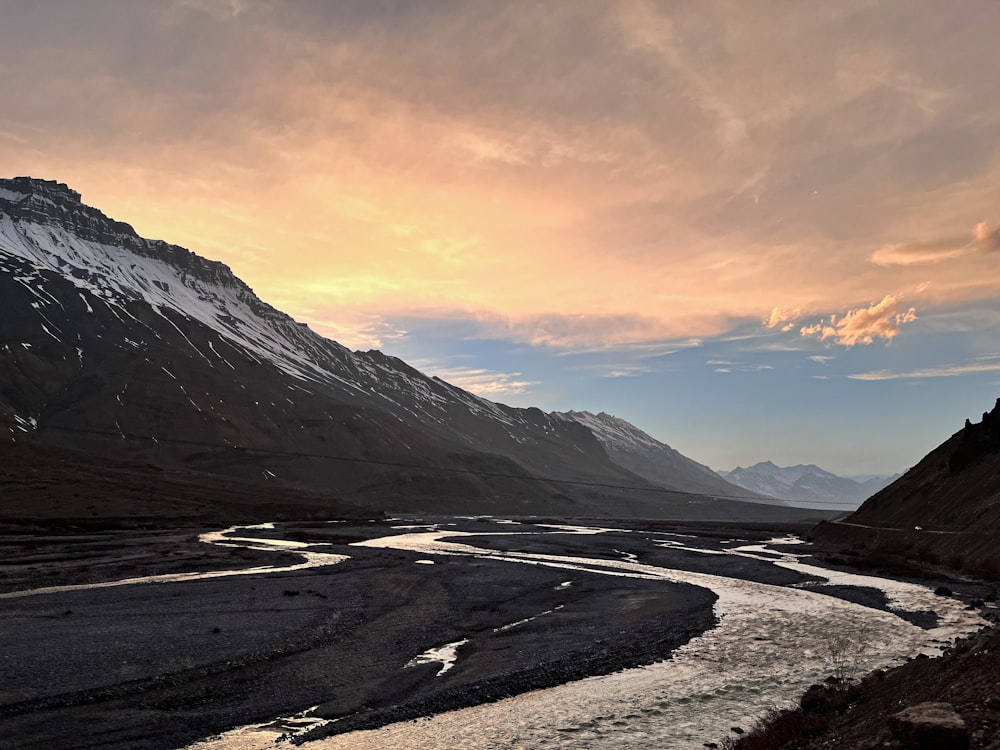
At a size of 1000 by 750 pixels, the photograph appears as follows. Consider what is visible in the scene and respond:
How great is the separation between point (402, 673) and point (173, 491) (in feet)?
443

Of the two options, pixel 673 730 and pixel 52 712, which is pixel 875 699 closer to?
pixel 673 730

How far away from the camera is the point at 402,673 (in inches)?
1103

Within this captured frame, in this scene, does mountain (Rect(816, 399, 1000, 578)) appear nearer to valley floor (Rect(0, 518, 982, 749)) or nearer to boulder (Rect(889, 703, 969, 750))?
valley floor (Rect(0, 518, 982, 749))

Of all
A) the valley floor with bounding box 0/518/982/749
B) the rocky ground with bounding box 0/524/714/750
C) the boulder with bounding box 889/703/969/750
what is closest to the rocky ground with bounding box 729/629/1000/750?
the boulder with bounding box 889/703/969/750

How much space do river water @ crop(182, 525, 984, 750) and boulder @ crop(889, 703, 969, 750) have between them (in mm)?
7748

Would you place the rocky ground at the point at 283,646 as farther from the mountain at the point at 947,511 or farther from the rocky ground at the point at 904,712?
the mountain at the point at 947,511

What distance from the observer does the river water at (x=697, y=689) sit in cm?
2053

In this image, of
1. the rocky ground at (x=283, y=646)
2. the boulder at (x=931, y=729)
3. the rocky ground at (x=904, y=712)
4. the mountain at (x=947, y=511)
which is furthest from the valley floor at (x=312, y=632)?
the mountain at (x=947, y=511)

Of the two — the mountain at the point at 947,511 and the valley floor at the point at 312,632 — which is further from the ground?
the mountain at the point at 947,511

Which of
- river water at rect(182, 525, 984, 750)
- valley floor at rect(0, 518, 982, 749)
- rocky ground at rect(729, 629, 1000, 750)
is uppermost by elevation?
rocky ground at rect(729, 629, 1000, 750)

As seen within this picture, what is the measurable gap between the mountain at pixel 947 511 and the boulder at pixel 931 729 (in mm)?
49674

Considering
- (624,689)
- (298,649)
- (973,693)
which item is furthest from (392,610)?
(973,693)

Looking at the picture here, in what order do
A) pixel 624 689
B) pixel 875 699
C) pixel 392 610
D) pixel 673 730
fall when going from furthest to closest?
pixel 392 610
pixel 624 689
pixel 673 730
pixel 875 699

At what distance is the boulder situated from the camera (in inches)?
480
